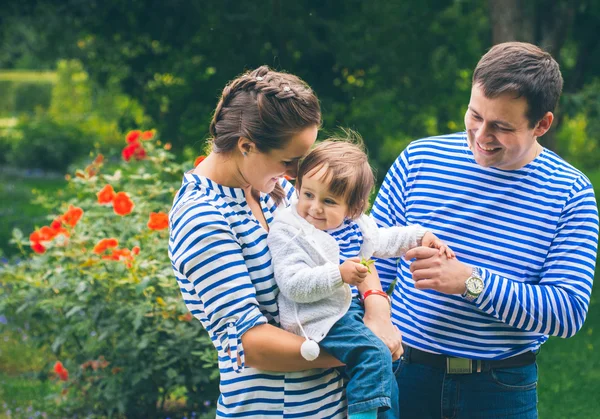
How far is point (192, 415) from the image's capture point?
443cm

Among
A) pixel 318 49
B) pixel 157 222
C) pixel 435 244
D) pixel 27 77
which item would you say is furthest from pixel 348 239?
pixel 27 77

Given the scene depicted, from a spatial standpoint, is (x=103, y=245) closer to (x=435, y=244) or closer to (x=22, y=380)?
(x=22, y=380)

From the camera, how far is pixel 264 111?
200 centimetres

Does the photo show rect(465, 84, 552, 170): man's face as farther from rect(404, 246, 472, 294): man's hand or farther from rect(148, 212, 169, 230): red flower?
rect(148, 212, 169, 230): red flower

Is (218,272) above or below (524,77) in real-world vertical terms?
below

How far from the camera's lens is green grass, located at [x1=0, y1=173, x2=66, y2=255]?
402 inches

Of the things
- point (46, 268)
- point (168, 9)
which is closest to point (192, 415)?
point (46, 268)

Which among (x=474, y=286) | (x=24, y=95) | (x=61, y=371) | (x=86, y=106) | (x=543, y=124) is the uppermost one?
(x=24, y=95)

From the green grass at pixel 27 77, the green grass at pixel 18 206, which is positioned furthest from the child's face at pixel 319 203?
the green grass at pixel 27 77

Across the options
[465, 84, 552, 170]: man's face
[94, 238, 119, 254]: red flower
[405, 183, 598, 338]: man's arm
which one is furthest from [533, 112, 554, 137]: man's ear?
[94, 238, 119, 254]: red flower

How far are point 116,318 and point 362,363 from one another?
2.44 metres

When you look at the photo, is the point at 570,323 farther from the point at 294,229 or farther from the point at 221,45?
the point at 221,45

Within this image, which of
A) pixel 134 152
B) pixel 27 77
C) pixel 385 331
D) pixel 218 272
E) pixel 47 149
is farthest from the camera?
pixel 27 77

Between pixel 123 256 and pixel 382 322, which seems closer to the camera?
pixel 382 322
